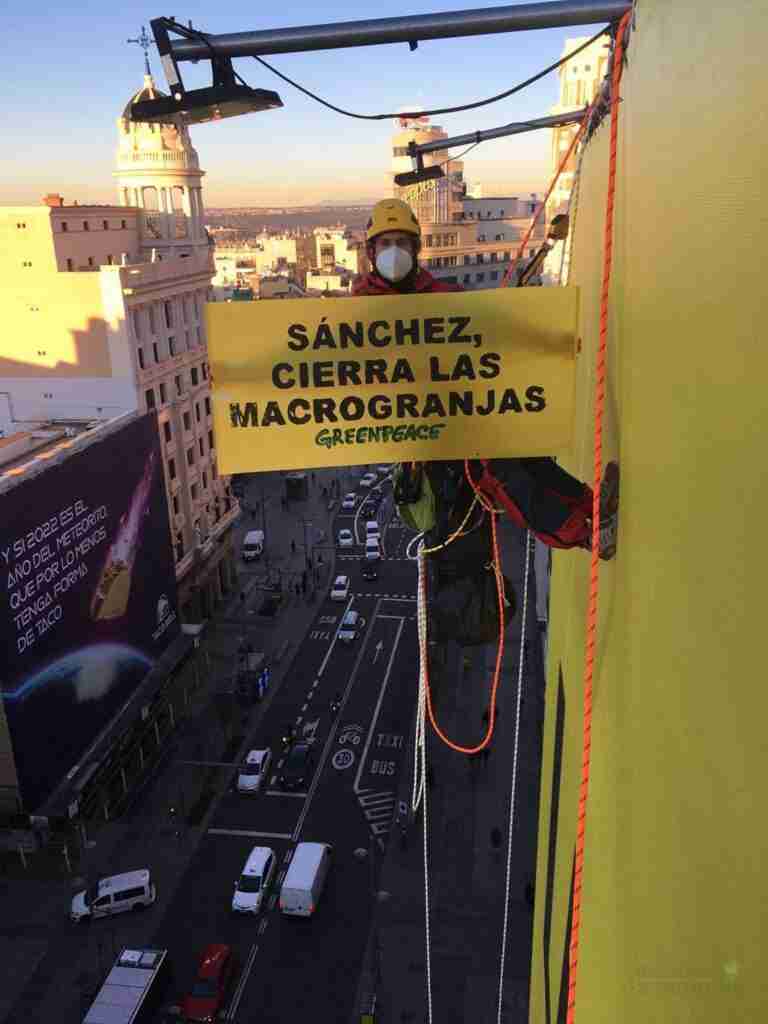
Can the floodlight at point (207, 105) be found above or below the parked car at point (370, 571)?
above

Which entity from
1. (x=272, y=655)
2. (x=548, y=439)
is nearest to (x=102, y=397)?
(x=272, y=655)

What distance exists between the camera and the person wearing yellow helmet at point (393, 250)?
509cm

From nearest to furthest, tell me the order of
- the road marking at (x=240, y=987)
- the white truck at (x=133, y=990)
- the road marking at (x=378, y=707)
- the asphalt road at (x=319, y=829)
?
the white truck at (x=133, y=990) → the road marking at (x=240, y=987) → the asphalt road at (x=319, y=829) → the road marking at (x=378, y=707)

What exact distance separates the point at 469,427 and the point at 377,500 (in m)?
48.0

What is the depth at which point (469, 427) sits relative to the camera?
404cm

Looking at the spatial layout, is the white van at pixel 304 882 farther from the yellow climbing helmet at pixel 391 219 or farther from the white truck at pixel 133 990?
the yellow climbing helmet at pixel 391 219

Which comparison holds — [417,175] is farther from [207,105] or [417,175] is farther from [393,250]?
[207,105]

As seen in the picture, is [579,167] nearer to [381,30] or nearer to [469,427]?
[381,30]

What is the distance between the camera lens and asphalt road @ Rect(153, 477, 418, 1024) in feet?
62.1

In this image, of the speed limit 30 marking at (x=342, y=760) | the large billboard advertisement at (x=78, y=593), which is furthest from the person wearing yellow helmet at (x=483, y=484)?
the speed limit 30 marking at (x=342, y=760)

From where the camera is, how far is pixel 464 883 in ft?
69.9

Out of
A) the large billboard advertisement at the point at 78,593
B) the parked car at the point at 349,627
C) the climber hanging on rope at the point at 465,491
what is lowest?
the parked car at the point at 349,627

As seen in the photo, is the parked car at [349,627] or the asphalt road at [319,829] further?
the parked car at [349,627]

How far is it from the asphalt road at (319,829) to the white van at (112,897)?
2.99 ft
